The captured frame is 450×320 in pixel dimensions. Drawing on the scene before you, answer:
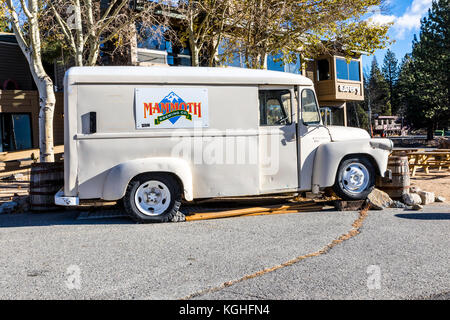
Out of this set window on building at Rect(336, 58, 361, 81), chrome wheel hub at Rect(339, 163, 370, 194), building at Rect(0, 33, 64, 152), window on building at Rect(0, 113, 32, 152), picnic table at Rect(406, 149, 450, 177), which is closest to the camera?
chrome wheel hub at Rect(339, 163, 370, 194)

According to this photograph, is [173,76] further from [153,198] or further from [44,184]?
[44,184]

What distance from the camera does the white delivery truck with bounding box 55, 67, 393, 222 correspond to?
253 inches

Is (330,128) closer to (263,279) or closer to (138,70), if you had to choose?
(138,70)

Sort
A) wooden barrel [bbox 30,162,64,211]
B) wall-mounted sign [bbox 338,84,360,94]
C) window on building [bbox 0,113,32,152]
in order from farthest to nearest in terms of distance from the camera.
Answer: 1. wall-mounted sign [bbox 338,84,360,94]
2. window on building [bbox 0,113,32,152]
3. wooden barrel [bbox 30,162,64,211]

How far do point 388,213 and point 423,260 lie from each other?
9.48ft

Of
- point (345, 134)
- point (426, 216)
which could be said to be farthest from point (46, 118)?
point (426, 216)

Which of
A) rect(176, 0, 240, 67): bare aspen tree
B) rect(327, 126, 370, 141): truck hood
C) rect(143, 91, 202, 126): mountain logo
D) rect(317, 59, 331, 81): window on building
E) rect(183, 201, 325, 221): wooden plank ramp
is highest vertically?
rect(317, 59, 331, 81): window on building

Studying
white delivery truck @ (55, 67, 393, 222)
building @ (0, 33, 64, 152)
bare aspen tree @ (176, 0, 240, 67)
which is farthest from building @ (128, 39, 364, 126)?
white delivery truck @ (55, 67, 393, 222)

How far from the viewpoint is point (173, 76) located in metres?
6.70

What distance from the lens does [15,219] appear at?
7406mm

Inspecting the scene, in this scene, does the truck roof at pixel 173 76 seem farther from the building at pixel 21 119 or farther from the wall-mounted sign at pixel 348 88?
the wall-mounted sign at pixel 348 88

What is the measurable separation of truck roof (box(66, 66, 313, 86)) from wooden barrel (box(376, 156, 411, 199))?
2756mm

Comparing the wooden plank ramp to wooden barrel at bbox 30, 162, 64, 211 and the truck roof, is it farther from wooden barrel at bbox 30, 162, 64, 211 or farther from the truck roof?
wooden barrel at bbox 30, 162, 64, 211

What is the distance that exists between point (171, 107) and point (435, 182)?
881 centimetres
